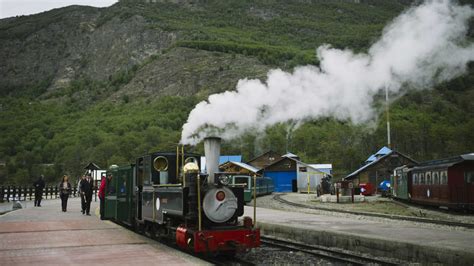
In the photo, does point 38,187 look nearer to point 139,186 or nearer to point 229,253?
point 139,186

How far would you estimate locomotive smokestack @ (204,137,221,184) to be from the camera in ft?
34.8

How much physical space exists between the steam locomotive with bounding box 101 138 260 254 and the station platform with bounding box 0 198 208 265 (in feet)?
1.80

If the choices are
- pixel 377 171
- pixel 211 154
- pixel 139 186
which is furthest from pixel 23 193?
pixel 377 171

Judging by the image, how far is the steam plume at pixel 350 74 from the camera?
1741 centimetres

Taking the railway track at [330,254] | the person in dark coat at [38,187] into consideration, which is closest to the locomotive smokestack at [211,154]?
the railway track at [330,254]

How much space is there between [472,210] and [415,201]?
20.7 ft

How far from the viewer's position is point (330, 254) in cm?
1224

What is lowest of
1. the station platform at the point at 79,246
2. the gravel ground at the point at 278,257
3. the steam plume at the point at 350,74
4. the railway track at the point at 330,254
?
the gravel ground at the point at 278,257

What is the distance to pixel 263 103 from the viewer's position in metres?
22.4

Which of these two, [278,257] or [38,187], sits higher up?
[38,187]

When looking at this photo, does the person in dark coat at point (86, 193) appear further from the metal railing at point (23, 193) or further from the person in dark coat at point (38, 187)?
the person in dark coat at point (38, 187)

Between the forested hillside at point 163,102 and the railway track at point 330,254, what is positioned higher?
the forested hillside at point 163,102

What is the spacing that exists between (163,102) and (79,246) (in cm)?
9322

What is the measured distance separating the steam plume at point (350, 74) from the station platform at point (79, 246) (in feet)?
16.2
